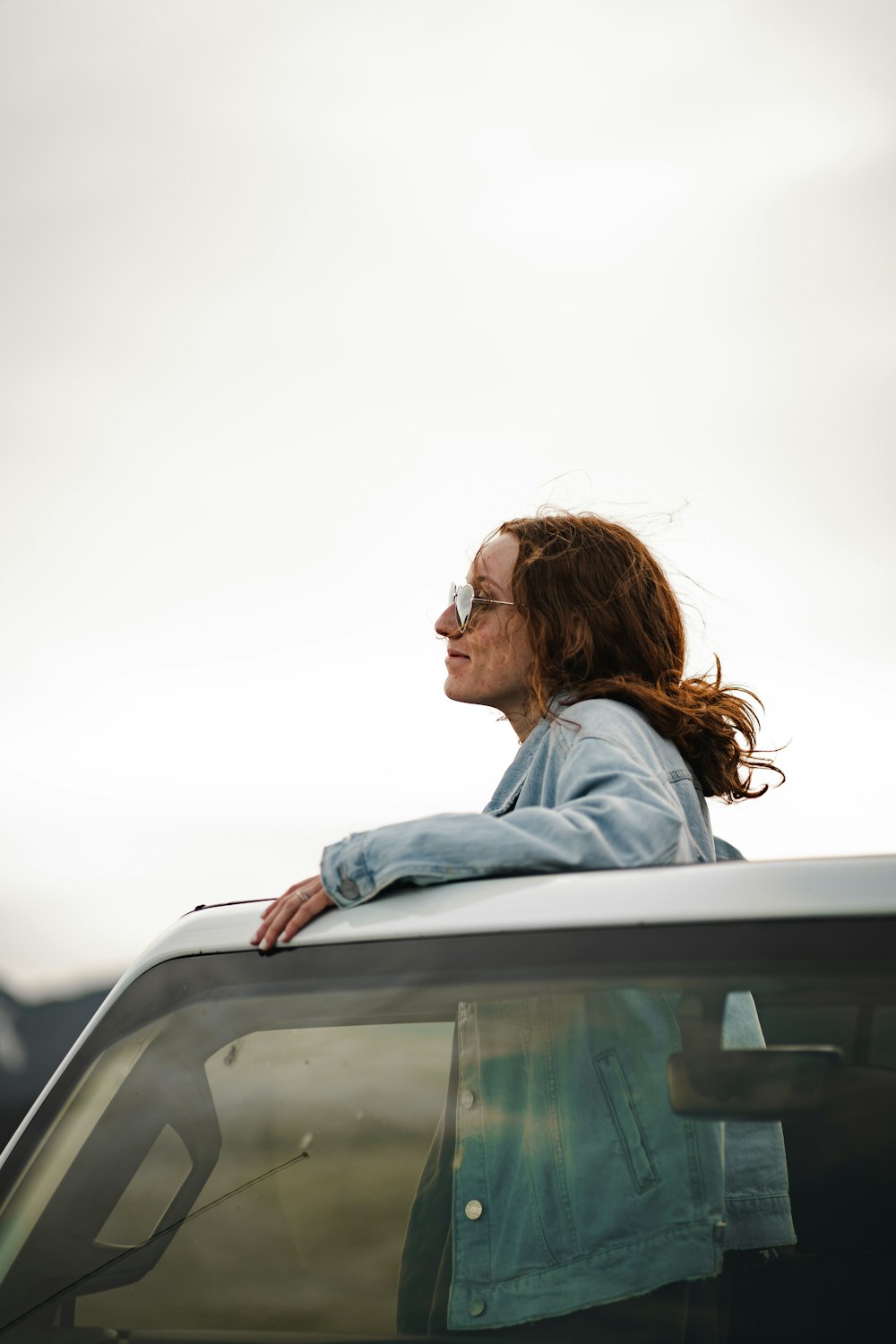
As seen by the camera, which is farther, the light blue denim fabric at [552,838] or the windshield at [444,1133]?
the light blue denim fabric at [552,838]

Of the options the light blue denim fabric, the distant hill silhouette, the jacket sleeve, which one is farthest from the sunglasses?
the distant hill silhouette

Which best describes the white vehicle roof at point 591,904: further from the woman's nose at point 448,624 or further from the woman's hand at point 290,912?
the woman's nose at point 448,624

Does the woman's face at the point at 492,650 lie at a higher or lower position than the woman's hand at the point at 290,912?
higher

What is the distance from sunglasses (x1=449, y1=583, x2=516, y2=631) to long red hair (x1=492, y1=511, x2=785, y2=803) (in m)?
0.05

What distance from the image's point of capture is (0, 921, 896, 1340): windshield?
4.14ft

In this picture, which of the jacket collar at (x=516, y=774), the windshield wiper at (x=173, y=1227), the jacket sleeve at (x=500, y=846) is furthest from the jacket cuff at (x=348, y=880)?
the jacket collar at (x=516, y=774)

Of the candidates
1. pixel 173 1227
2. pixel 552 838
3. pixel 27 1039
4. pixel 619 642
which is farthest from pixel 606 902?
pixel 27 1039

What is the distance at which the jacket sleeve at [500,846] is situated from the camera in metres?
1.45

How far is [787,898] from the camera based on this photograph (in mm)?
1266

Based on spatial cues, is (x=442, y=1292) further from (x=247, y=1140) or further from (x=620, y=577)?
(x=620, y=577)

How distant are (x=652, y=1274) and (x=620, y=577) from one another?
131 centimetres

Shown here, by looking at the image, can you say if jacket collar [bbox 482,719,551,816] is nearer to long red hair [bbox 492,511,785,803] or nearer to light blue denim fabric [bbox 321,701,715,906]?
long red hair [bbox 492,511,785,803]

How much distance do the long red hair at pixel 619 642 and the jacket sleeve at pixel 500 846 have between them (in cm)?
49

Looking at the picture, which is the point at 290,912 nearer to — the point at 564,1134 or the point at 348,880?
the point at 348,880
